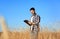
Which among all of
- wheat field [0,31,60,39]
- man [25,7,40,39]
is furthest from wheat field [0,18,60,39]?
man [25,7,40,39]

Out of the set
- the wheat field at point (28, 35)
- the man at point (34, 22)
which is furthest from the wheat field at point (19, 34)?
the man at point (34, 22)

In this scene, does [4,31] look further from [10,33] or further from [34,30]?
[34,30]

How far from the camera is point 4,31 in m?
8.55

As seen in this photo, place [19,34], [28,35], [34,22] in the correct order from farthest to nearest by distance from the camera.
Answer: [19,34] → [28,35] → [34,22]

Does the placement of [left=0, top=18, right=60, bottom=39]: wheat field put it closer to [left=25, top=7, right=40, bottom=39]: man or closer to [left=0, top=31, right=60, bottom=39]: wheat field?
[left=0, top=31, right=60, bottom=39]: wheat field

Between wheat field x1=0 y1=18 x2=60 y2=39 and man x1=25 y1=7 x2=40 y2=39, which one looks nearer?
man x1=25 y1=7 x2=40 y2=39

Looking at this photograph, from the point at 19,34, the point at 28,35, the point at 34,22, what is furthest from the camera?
the point at 19,34

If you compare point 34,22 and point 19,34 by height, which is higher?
point 34,22

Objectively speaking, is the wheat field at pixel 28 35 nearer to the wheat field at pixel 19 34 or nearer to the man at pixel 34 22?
the wheat field at pixel 19 34

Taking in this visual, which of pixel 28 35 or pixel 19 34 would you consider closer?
pixel 28 35

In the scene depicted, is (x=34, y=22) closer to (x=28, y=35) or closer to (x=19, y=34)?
(x=28, y=35)

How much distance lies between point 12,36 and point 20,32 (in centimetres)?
29

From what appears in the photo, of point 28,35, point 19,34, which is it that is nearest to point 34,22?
point 28,35

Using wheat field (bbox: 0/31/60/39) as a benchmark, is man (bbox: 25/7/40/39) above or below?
above
